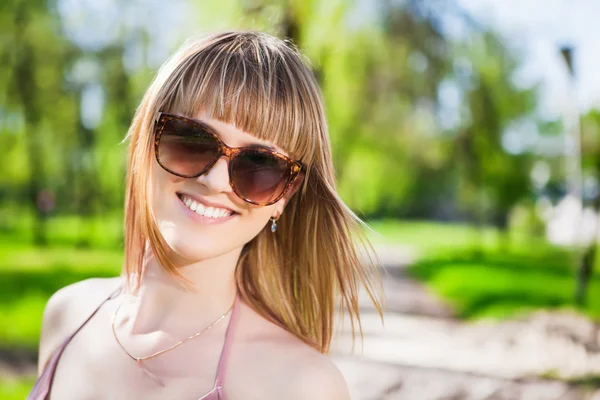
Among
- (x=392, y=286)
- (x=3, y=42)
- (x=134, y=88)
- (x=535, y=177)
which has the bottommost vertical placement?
(x=392, y=286)

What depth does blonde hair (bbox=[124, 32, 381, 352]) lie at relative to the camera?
135cm

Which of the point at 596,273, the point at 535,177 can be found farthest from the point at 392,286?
the point at 596,273

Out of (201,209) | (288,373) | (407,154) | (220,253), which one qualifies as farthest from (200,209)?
(407,154)

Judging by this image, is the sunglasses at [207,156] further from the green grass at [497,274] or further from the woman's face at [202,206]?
the green grass at [497,274]

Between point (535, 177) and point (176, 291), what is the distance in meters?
11.7

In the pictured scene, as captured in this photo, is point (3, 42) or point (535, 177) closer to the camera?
point (3, 42)

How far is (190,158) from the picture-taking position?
52.0 inches

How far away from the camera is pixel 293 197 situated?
1.61m

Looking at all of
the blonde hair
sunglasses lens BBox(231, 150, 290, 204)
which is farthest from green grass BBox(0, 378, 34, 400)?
sunglasses lens BBox(231, 150, 290, 204)

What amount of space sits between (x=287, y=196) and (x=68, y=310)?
658 mm

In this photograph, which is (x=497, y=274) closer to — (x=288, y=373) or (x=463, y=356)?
(x=463, y=356)

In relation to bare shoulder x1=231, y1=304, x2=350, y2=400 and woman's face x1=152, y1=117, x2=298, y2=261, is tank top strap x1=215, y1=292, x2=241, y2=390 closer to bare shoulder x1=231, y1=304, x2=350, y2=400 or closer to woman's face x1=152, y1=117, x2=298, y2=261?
bare shoulder x1=231, y1=304, x2=350, y2=400

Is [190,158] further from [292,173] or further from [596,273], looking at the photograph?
[596,273]

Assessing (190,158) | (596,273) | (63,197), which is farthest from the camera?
(63,197)
